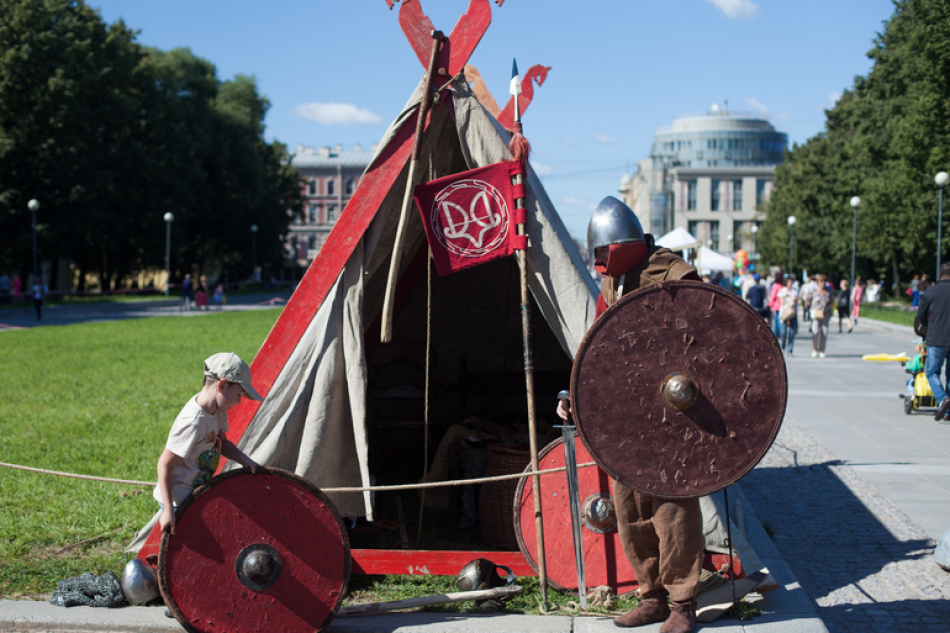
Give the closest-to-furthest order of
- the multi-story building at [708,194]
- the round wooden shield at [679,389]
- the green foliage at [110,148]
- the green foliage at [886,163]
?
1. the round wooden shield at [679,389]
2. the green foliage at [886,163]
3. the green foliage at [110,148]
4. the multi-story building at [708,194]

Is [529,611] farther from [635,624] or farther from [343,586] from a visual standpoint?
[343,586]

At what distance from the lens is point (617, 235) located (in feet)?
13.9

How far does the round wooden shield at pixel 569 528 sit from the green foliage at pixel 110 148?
128 ft

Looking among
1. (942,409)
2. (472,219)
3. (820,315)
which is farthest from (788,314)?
(472,219)

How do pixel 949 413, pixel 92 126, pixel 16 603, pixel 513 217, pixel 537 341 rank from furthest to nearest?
pixel 92 126 < pixel 949 413 < pixel 537 341 < pixel 513 217 < pixel 16 603

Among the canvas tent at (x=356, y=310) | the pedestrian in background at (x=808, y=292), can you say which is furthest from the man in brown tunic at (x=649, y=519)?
the pedestrian in background at (x=808, y=292)

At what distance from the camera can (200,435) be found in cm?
405

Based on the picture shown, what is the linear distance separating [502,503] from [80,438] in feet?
18.6

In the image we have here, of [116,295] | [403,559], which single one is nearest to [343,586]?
[403,559]

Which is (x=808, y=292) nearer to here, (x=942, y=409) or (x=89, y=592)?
(x=942, y=409)

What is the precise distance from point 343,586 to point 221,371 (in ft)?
3.83

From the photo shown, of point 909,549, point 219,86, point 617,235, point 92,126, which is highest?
point 219,86

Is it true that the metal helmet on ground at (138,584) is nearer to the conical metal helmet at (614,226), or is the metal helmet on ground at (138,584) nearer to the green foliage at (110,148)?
the conical metal helmet at (614,226)

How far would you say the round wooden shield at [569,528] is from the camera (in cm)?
→ 468
